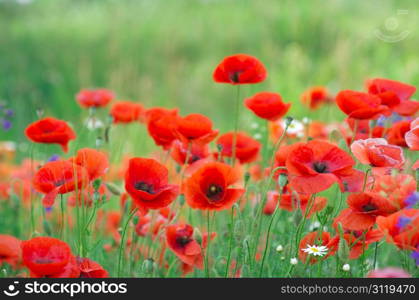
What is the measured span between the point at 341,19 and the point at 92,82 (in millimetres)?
2771

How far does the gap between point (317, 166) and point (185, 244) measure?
423 millimetres

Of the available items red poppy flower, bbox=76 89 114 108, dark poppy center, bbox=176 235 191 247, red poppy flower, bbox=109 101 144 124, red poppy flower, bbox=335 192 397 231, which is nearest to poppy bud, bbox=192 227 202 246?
dark poppy center, bbox=176 235 191 247

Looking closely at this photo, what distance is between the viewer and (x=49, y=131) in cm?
180

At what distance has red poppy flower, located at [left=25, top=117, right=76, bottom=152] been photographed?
1.76 meters

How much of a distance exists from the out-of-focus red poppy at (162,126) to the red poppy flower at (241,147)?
0.19 meters

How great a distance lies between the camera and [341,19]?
274 inches

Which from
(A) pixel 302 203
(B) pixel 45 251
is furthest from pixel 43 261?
(A) pixel 302 203

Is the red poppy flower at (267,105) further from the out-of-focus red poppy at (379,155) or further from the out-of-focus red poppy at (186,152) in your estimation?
the out-of-focus red poppy at (379,155)

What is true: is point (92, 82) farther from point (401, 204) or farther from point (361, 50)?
point (401, 204)

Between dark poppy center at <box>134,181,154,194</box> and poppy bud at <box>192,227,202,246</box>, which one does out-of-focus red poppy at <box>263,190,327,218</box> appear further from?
dark poppy center at <box>134,181,154,194</box>

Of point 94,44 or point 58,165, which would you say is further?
point 94,44

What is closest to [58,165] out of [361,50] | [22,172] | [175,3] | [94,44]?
[22,172]

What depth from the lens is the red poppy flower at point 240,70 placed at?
1.71 m

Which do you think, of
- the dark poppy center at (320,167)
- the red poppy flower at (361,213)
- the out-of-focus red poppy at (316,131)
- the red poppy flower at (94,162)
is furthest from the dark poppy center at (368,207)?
the out-of-focus red poppy at (316,131)
